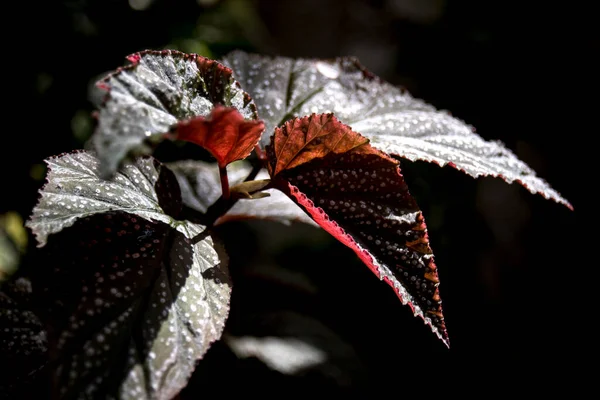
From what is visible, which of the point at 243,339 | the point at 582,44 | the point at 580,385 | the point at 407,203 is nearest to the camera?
the point at 407,203

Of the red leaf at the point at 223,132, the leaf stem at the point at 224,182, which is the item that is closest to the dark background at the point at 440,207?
the leaf stem at the point at 224,182

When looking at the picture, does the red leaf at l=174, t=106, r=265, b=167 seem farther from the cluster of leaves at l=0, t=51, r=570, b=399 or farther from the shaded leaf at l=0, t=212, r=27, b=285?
the shaded leaf at l=0, t=212, r=27, b=285

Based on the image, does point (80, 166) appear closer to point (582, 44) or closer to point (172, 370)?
point (172, 370)

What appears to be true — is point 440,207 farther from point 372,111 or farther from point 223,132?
point 223,132

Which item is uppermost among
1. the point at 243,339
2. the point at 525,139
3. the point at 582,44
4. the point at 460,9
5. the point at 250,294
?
the point at 460,9

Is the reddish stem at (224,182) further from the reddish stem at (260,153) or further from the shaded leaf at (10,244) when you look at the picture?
the shaded leaf at (10,244)

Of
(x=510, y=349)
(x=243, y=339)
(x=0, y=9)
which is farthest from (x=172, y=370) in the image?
(x=510, y=349)
